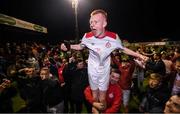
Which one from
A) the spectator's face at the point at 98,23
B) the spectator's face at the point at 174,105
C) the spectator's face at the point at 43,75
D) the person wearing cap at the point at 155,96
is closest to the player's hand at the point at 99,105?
the person wearing cap at the point at 155,96

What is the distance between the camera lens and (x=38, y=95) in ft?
19.9

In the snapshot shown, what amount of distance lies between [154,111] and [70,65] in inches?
99.4

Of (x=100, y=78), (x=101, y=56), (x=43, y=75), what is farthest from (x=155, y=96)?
(x=43, y=75)

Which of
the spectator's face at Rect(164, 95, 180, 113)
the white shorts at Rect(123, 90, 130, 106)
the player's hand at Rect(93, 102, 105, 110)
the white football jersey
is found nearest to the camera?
the spectator's face at Rect(164, 95, 180, 113)

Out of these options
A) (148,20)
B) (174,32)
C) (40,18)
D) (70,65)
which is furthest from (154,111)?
(174,32)

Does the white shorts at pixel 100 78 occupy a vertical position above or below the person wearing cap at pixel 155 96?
above

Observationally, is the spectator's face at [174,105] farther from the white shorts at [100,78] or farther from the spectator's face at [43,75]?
the spectator's face at [43,75]

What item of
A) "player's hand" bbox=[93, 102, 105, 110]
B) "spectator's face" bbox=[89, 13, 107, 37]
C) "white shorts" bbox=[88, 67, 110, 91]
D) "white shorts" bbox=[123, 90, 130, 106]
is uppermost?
"spectator's face" bbox=[89, 13, 107, 37]

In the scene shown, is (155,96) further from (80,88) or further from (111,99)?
(80,88)

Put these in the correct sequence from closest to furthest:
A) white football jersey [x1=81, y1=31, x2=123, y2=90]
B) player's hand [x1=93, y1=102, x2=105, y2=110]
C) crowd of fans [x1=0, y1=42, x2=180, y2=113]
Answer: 1. player's hand [x1=93, y1=102, x2=105, y2=110]
2. white football jersey [x1=81, y1=31, x2=123, y2=90]
3. crowd of fans [x1=0, y1=42, x2=180, y2=113]

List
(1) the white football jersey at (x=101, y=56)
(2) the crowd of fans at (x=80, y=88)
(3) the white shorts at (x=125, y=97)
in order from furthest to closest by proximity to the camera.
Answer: (3) the white shorts at (x=125, y=97), (2) the crowd of fans at (x=80, y=88), (1) the white football jersey at (x=101, y=56)

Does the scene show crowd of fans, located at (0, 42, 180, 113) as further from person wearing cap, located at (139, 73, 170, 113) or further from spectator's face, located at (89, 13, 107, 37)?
spectator's face, located at (89, 13, 107, 37)

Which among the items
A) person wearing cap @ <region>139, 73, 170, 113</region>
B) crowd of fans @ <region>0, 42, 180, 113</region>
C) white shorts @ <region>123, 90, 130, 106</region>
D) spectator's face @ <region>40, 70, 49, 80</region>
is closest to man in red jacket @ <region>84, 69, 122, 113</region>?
crowd of fans @ <region>0, 42, 180, 113</region>

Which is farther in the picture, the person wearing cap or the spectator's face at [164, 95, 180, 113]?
the person wearing cap
